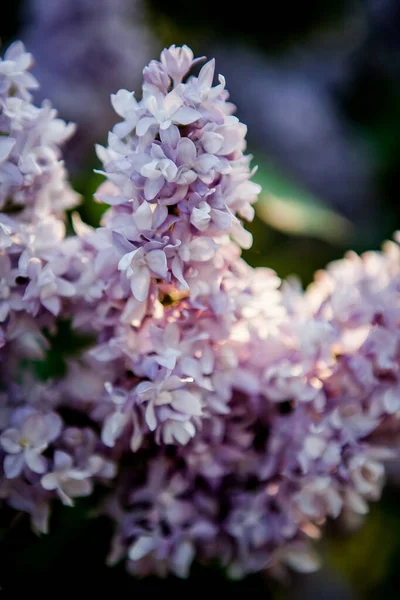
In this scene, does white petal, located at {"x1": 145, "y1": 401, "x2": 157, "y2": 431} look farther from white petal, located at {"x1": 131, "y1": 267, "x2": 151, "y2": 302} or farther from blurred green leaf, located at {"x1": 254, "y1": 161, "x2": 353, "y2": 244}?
blurred green leaf, located at {"x1": 254, "y1": 161, "x2": 353, "y2": 244}

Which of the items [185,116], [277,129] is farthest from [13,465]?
[277,129]

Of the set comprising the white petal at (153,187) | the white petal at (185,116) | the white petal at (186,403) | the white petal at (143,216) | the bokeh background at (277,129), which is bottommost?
the bokeh background at (277,129)

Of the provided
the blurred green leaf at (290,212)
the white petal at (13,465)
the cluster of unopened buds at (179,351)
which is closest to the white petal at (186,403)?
the cluster of unopened buds at (179,351)

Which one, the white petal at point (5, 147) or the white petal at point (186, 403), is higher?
the white petal at point (5, 147)

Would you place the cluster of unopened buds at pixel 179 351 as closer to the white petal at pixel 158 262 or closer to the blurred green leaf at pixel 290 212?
the white petal at pixel 158 262

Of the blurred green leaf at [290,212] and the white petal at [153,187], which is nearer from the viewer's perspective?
the white petal at [153,187]

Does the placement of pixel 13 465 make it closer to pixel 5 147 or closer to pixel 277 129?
pixel 5 147
